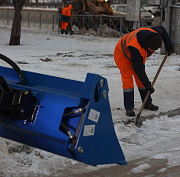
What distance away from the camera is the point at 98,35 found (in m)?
19.4

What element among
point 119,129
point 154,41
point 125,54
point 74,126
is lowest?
point 119,129

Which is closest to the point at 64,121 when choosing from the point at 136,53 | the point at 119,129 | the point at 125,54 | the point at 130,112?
the point at 119,129

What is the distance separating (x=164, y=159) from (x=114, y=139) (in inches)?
46.2

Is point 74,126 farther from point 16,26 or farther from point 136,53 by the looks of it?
point 16,26

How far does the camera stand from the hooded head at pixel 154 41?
4793mm

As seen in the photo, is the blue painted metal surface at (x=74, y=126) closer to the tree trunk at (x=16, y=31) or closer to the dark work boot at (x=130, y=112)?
the dark work boot at (x=130, y=112)

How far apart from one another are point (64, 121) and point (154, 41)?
7.90 ft

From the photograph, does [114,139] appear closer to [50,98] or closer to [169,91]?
[50,98]

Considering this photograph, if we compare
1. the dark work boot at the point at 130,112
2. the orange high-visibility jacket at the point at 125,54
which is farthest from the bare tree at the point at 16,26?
the dark work boot at the point at 130,112

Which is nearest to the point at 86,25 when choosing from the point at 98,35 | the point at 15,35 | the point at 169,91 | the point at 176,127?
the point at 98,35

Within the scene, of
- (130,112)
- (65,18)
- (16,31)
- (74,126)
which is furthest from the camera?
(65,18)

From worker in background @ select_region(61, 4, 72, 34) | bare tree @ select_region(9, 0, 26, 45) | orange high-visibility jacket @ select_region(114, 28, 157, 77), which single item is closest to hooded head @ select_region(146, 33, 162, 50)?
orange high-visibility jacket @ select_region(114, 28, 157, 77)

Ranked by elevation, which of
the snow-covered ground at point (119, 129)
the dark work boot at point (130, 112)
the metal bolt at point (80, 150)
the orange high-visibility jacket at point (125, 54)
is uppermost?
the orange high-visibility jacket at point (125, 54)

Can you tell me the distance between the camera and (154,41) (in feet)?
15.8
